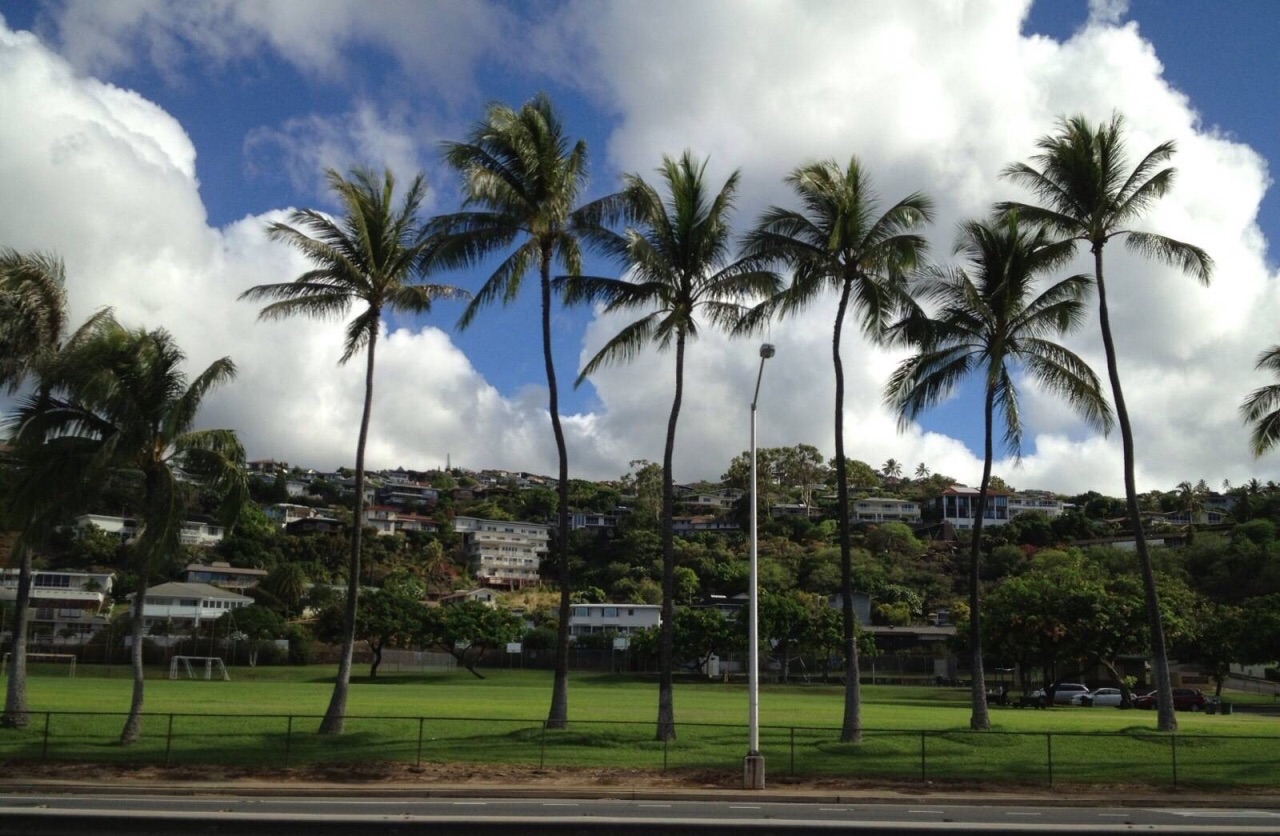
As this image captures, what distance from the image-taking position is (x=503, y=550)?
162375 millimetres

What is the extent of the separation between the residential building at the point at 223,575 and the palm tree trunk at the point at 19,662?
3611 inches

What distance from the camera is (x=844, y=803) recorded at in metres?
22.5

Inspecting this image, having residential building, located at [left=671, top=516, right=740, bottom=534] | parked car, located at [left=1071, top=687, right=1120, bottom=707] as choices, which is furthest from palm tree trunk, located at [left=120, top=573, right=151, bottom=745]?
residential building, located at [left=671, top=516, right=740, bottom=534]

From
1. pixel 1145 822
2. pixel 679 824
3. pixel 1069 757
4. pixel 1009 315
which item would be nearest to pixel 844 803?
pixel 1145 822

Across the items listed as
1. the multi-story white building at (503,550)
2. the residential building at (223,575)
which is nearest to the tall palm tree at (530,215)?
the residential building at (223,575)

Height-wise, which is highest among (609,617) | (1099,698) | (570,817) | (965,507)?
(965,507)

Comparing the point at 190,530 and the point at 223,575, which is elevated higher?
the point at 190,530

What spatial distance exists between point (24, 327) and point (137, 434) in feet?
19.2

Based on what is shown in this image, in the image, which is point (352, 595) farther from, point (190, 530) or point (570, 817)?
point (190, 530)

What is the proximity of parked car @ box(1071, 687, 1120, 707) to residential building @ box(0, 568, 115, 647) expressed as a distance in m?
80.1

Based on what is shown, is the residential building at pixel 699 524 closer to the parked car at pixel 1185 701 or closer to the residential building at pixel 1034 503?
the residential building at pixel 1034 503

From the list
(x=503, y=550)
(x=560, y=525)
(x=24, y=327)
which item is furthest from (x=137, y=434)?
(x=503, y=550)

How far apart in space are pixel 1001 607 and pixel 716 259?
36.9 meters

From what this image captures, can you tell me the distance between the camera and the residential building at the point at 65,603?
95.5 metres
